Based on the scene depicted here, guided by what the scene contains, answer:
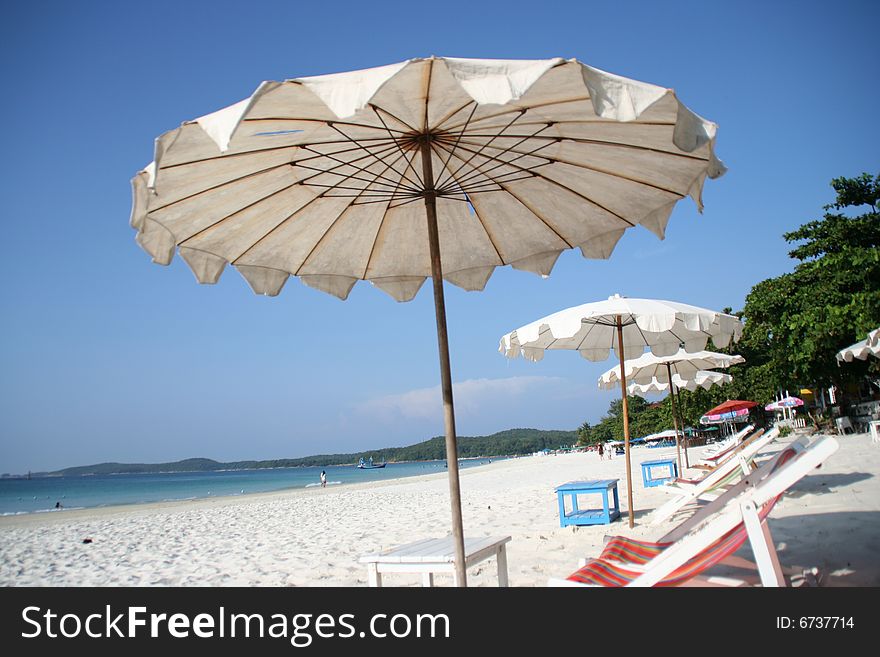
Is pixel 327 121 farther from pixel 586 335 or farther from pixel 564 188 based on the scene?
pixel 586 335

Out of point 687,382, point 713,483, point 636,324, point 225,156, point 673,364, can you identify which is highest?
point 225,156

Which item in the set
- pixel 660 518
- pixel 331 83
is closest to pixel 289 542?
pixel 660 518

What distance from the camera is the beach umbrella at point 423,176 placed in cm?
209

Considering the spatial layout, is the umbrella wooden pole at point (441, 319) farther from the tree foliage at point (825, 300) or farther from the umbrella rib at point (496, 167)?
the tree foliage at point (825, 300)

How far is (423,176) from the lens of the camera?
10.7ft

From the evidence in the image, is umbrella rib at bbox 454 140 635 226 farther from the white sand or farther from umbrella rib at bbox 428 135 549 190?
the white sand

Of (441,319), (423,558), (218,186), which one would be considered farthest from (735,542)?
(218,186)

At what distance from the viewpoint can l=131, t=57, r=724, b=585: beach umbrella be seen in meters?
2.09

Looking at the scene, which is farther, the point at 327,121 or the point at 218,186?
the point at 218,186

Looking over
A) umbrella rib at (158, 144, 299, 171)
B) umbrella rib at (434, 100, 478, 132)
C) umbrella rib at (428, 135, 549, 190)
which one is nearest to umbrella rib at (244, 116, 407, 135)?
umbrella rib at (434, 100, 478, 132)

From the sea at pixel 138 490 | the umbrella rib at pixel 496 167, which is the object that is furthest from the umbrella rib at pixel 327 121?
the sea at pixel 138 490
